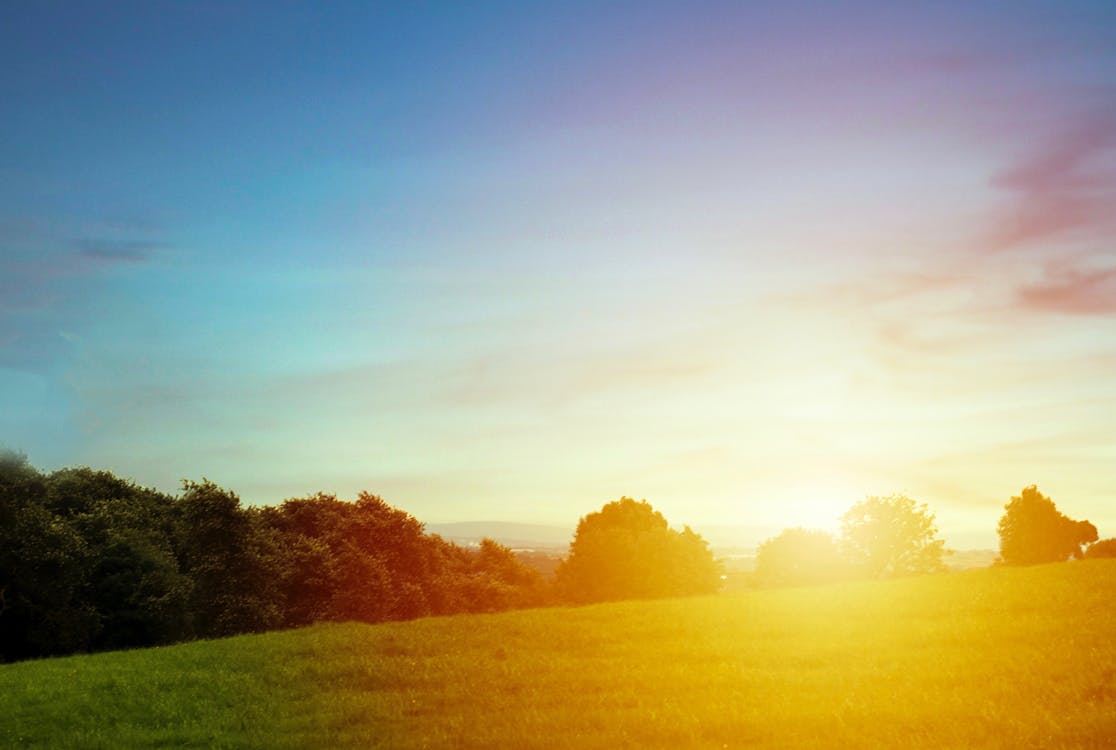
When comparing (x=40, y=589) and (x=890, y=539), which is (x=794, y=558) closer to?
(x=890, y=539)

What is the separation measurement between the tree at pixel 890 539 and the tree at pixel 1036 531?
Answer: 9.70 meters

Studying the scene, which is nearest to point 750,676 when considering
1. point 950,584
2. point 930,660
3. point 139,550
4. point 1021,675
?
point 930,660

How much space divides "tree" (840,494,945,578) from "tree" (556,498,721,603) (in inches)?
665

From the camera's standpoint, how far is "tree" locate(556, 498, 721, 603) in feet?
285

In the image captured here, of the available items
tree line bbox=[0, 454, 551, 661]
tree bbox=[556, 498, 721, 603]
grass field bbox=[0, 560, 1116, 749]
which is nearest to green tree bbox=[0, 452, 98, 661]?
tree line bbox=[0, 454, 551, 661]

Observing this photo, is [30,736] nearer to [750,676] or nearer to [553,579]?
[750,676]

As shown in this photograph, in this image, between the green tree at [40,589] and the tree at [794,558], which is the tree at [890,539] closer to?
the tree at [794,558]

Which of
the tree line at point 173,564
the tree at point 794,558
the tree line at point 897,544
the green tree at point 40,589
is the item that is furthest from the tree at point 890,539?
the green tree at point 40,589

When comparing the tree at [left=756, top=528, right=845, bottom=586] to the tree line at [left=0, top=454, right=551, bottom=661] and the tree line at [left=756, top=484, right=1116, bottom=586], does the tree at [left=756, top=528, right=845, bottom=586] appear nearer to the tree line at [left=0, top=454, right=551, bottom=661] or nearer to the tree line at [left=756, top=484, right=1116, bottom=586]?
the tree line at [left=756, top=484, right=1116, bottom=586]

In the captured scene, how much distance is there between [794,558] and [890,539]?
99.7ft

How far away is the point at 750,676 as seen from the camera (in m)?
20.2

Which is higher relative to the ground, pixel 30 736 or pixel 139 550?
pixel 139 550

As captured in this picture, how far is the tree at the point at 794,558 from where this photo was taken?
392ft

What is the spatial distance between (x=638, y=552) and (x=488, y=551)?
20703mm
